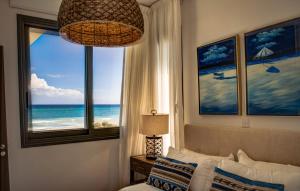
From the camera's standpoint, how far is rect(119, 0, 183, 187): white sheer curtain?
10.2ft

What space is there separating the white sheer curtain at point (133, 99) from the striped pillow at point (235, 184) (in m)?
1.68

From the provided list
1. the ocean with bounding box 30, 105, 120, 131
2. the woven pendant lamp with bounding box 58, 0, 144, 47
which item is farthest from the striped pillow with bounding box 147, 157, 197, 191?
the ocean with bounding box 30, 105, 120, 131

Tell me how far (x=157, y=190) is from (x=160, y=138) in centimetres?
105

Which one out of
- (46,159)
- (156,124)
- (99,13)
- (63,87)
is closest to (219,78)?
(156,124)

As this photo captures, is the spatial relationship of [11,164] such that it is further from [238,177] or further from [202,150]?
[238,177]

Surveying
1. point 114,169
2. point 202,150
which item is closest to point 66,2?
point 202,150

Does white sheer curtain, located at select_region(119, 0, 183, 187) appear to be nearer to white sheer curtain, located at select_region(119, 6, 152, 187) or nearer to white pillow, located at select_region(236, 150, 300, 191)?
white sheer curtain, located at select_region(119, 6, 152, 187)

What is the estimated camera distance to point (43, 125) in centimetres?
311

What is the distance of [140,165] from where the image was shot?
310cm

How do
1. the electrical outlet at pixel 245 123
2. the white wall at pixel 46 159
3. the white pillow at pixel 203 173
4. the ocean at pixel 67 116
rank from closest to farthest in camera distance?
1. the white pillow at pixel 203 173
2. the electrical outlet at pixel 245 123
3. the white wall at pixel 46 159
4. the ocean at pixel 67 116

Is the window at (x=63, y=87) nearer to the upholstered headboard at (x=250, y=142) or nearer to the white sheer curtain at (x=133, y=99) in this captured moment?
the white sheer curtain at (x=133, y=99)

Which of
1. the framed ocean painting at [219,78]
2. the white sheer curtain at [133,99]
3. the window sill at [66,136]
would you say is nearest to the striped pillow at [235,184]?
the framed ocean painting at [219,78]

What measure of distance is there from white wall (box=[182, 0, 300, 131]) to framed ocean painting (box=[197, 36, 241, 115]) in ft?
0.27

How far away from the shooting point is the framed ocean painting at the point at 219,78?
249 centimetres
